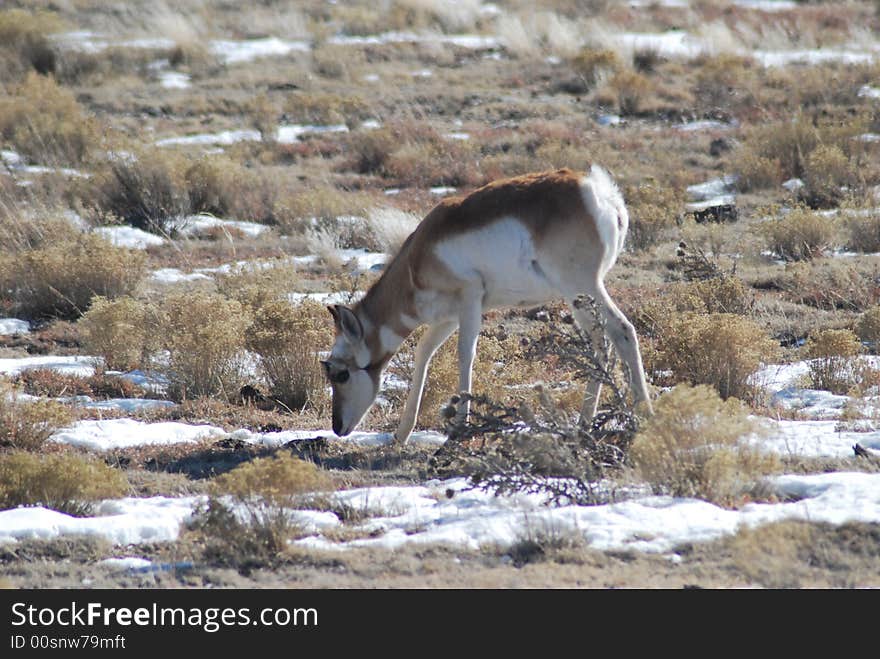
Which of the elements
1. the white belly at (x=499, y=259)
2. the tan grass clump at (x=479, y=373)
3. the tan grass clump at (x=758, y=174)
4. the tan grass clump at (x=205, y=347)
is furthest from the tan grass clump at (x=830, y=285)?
the tan grass clump at (x=205, y=347)

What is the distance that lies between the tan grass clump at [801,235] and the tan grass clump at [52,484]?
10.2m

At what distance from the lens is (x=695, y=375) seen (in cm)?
992

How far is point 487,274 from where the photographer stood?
819 centimetres

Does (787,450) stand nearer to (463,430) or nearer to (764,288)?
(463,430)

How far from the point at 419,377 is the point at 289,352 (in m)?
1.69

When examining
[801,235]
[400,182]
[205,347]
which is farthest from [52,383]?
[400,182]

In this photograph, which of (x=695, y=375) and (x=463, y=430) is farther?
(x=695, y=375)

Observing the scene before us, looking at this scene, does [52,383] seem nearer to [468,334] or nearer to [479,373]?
[479,373]

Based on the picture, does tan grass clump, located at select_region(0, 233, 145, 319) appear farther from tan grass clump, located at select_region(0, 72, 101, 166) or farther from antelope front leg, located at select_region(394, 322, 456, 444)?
tan grass clump, located at select_region(0, 72, 101, 166)

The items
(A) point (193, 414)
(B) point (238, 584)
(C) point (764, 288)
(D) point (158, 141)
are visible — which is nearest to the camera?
(B) point (238, 584)

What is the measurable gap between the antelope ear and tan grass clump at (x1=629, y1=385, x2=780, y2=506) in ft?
8.06

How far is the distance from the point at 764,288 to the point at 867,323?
2.57 meters
